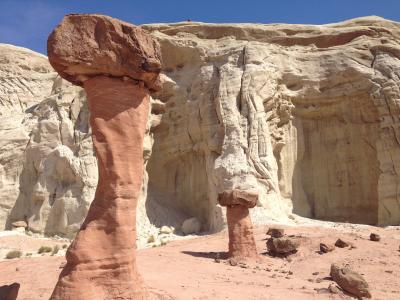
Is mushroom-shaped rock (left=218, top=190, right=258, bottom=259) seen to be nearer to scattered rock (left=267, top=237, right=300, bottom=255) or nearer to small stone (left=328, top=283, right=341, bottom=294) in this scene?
scattered rock (left=267, top=237, right=300, bottom=255)

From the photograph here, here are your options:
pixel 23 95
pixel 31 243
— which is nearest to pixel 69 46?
pixel 31 243

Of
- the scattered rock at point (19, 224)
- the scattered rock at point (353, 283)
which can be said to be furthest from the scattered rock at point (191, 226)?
the scattered rock at point (353, 283)

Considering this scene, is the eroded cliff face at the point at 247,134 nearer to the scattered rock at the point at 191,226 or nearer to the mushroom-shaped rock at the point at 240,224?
the scattered rock at the point at 191,226

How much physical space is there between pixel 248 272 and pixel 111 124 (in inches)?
207

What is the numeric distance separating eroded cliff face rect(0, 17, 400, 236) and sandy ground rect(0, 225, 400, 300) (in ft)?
19.5

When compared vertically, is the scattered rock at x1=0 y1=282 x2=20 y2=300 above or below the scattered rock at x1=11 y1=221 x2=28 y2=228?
below

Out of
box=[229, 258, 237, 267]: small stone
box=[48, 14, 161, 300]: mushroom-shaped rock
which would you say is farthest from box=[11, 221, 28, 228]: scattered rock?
box=[48, 14, 161, 300]: mushroom-shaped rock

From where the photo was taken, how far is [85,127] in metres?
21.0

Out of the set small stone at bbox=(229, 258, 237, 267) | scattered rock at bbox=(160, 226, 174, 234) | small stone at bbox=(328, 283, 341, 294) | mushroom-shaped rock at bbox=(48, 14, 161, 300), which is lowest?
small stone at bbox=(328, 283, 341, 294)

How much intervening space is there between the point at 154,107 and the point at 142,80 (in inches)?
630

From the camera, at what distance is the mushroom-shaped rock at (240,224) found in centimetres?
1155

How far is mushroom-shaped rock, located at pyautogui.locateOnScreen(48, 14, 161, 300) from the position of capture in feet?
19.9

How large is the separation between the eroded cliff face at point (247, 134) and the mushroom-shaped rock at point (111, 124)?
40.3ft

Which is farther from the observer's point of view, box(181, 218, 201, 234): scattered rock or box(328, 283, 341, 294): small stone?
box(181, 218, 201, 234): scattered rock
